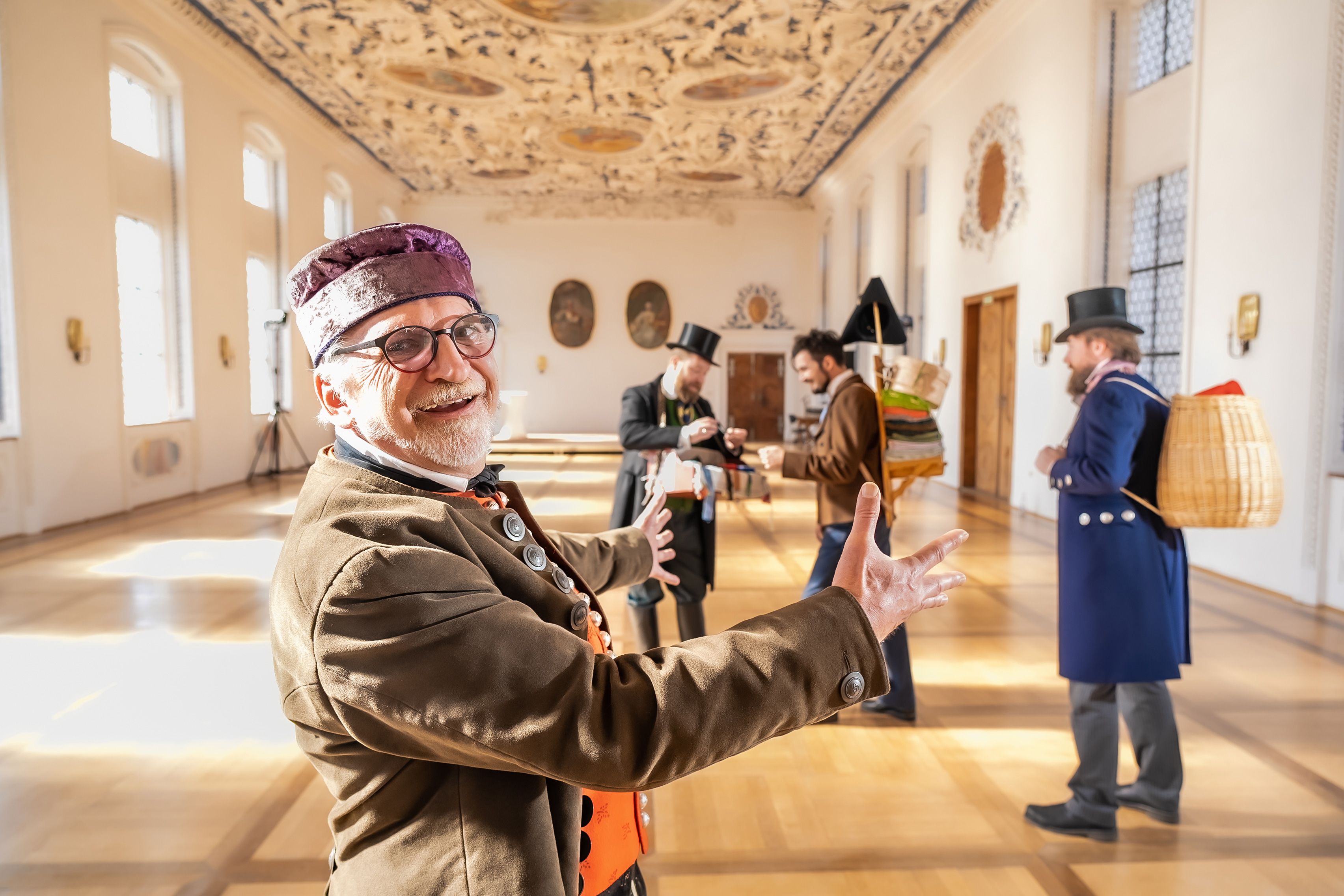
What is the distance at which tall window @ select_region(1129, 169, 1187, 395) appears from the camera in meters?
7.96

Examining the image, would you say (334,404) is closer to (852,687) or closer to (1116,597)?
(852,687)

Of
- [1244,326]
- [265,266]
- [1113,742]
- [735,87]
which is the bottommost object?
[1113,742]

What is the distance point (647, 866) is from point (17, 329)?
29.0 ft

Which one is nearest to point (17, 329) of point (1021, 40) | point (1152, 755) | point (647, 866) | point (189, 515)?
point (189, 515)

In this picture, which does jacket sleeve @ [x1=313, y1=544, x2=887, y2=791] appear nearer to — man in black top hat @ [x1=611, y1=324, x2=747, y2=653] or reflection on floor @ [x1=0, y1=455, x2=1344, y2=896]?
reflection on floor @ [x1=0, y1=455, x2=1344, y2=896]

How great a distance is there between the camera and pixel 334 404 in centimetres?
126

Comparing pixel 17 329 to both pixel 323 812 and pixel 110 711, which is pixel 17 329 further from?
pixel 323 812

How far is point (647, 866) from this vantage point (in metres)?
2.75

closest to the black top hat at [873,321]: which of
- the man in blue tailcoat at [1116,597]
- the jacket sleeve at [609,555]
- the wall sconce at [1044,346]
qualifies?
the man in blue tailcoat at [1116,597]

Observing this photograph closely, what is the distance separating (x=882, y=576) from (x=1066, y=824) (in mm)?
2387

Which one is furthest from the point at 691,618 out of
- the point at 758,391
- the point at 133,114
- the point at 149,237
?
the point at 758,391

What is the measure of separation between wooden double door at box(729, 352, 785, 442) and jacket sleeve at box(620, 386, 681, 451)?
18188mm

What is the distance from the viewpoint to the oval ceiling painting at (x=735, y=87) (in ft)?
45.1

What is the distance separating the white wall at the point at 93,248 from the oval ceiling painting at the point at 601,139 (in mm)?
6146
